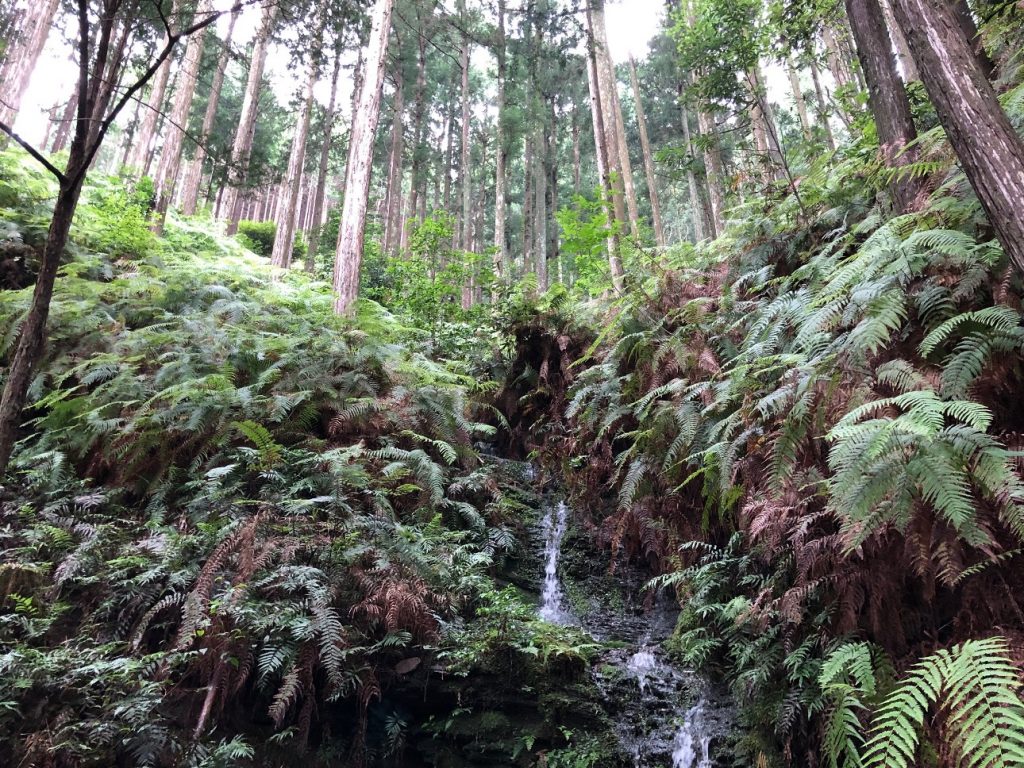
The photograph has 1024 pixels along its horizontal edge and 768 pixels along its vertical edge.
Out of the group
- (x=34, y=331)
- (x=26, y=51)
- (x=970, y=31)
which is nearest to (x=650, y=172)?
(x=970, y=31)

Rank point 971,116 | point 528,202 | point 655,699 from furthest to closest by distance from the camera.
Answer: point 528,202, point 655,699, point 971,116

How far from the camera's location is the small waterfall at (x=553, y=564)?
213 inches

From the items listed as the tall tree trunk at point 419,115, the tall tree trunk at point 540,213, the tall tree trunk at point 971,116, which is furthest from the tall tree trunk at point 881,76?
the tall tree trunk at point 419,115

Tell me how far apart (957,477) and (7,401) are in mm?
4823

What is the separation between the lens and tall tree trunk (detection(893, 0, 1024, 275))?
2846mm

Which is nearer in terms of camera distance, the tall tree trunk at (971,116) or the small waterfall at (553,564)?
the tall tree trunk at (971,116)

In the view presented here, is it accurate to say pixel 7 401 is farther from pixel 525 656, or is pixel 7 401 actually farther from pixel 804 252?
pixel 804 252

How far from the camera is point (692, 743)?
12.5 feet

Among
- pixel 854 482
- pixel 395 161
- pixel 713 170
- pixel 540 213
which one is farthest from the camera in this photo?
pixel 540 213

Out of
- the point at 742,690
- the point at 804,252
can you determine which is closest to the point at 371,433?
the point at 742,690

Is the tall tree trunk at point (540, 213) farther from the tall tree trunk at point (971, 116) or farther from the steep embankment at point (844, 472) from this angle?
the tall tree trunk at point (971, 116)

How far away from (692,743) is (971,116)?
4.30m

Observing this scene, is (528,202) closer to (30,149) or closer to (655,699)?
(30,149)

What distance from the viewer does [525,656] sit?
13.3 feet
